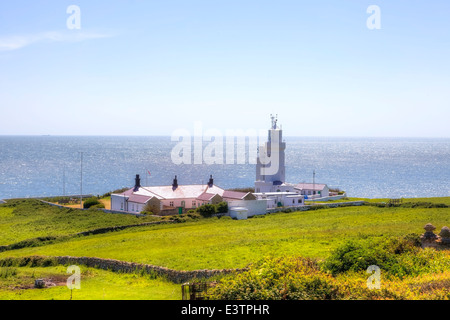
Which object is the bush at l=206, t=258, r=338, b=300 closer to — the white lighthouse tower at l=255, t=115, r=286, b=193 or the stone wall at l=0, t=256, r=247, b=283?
the stone wall at l=0, t=256, r=247, b=283

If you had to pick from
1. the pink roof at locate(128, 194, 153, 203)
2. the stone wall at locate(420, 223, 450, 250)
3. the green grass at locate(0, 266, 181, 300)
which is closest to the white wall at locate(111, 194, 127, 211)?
the pink roof at locate(128, 194, 153, 203)

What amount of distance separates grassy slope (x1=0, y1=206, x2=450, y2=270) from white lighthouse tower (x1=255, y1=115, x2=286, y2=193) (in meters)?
13.3

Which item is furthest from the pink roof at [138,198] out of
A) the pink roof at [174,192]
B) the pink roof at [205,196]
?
the pink roof at [205,196]

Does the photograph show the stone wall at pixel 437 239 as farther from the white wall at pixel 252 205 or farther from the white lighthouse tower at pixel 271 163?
the white lighthouse tower at pixel 271 163

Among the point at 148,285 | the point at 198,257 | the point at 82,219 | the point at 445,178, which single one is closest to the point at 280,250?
the point at 198,257

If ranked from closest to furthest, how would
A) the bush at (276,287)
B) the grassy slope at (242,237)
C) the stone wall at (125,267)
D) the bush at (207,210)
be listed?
the bush at (276,287)
the stone wall at (125,267)
the grassy slope at (242,237)
the bush at (207,210)

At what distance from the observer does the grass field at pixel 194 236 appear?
2789 centimetres

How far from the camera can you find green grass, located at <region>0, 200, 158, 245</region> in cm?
4939

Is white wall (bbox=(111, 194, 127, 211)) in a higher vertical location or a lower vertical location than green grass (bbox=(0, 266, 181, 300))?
lower

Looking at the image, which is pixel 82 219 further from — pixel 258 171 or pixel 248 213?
pixel 258 171

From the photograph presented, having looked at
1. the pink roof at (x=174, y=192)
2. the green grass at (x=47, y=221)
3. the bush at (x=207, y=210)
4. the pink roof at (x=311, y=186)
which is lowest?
the green grass at (x=47, y=221)

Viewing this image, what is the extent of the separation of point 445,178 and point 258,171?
110 m

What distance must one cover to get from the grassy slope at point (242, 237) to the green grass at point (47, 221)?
4.82 metres

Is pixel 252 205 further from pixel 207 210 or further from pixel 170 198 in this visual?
pixel 170 198
